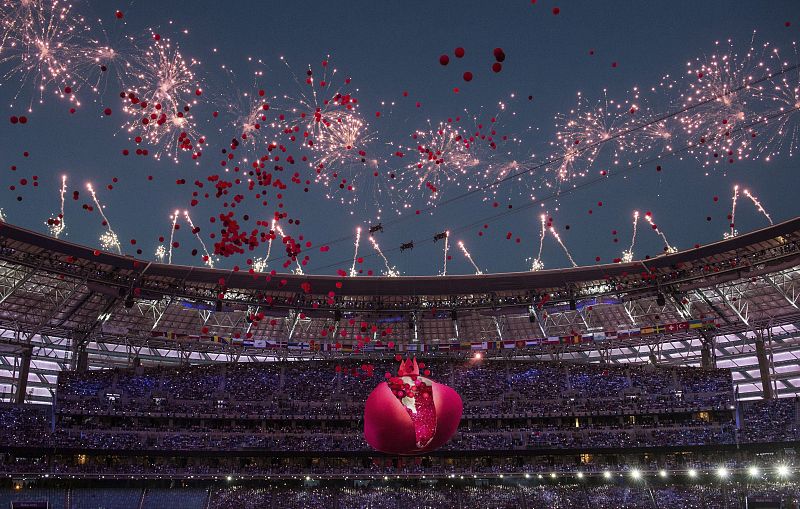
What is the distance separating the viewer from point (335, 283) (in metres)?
52.0

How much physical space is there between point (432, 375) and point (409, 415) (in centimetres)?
4230

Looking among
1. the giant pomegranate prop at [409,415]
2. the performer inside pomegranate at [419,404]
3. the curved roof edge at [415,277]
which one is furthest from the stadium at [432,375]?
the performer inside pomegranate at [419,404]

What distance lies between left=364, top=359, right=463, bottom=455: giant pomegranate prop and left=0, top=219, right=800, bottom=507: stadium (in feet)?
105

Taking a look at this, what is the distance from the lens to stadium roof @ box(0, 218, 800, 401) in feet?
143

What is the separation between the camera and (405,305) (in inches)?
2124

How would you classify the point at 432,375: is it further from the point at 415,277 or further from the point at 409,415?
the point at 409,415

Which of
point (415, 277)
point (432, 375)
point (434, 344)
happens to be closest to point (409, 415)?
point (415, 277)

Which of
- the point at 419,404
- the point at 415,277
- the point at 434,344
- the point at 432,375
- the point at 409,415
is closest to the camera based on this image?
the point at 409,415

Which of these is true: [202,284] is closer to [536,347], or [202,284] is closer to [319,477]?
[319,477]

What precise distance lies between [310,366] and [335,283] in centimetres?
1129

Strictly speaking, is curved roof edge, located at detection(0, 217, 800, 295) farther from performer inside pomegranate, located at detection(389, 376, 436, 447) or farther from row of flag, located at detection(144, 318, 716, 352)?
performer inside pomegranate, located at detection(389, 376, 436, 447)

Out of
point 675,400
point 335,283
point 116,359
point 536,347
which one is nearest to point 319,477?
point 335,283

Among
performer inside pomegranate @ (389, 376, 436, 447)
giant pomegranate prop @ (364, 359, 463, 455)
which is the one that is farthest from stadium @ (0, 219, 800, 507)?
performer inside pomegranate @ (389, 376, 436, 447)

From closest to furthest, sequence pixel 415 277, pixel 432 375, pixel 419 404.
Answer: pixel 419 404 < pixel 415 277 < pixel 432 375
